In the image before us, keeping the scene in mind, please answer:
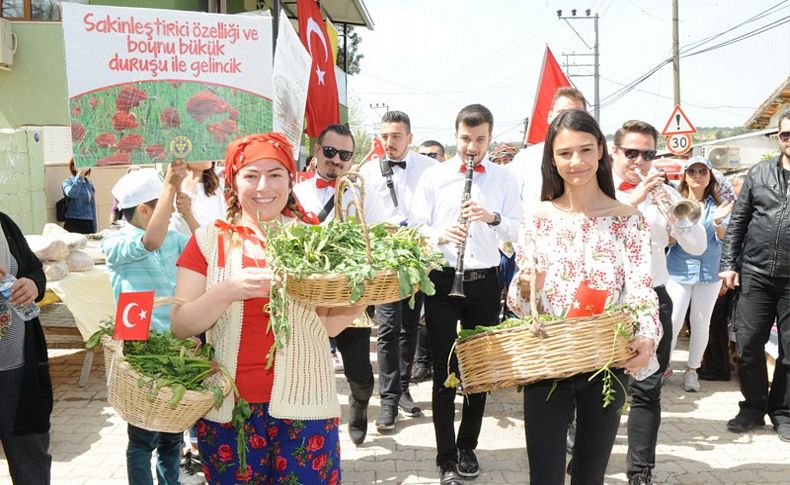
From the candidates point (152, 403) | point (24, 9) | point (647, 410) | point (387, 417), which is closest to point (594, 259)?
point (647, 410)

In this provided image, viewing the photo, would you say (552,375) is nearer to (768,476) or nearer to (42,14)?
(768,476)

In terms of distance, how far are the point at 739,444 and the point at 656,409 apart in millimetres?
1595

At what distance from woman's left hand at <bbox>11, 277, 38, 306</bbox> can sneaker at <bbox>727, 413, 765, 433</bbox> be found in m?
5.14

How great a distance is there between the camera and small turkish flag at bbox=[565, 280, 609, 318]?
9.15 feet

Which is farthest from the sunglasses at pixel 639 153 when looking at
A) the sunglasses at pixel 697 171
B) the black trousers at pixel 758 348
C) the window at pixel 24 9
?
the window at pixel 24 9

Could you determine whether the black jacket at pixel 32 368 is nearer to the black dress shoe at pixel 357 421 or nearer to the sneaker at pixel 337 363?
the black dress shoe at pixel 357 421

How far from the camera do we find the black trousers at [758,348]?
5461 millimetres

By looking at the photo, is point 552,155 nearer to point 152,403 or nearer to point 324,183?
point 152,403

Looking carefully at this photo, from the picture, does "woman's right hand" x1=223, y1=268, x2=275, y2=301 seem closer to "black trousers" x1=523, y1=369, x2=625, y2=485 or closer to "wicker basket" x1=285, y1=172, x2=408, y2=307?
"wicker basket" x1=285, y1=172, x2=408, y2=307

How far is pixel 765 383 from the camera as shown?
5.57m

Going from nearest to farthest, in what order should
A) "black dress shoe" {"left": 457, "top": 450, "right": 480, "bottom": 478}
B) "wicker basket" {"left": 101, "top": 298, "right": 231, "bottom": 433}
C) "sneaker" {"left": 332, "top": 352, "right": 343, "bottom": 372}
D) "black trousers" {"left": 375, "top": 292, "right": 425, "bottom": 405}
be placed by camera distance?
"wicker basket" {"left": 101, "top": 298, "right": 231, "bottom": 433}, "black dress shoe" {"left": 457, "top": 450, "right": 480, "bottom": 478}, "black trousers" {"left": 375, "top": 292, "right": 425, "bottom": 405}, "sneaker" {"left": 332, "top": 352, "right": 343, "bottom": 372}

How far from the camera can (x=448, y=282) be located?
4.45 meters

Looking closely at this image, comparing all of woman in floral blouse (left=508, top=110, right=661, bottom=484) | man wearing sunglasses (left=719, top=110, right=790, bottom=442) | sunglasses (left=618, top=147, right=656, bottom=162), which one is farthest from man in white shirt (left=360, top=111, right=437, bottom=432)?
man wearing sunglasses (left=719, top=110, right=790, bottom=442)

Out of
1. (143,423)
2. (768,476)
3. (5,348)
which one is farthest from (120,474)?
(768,476)
